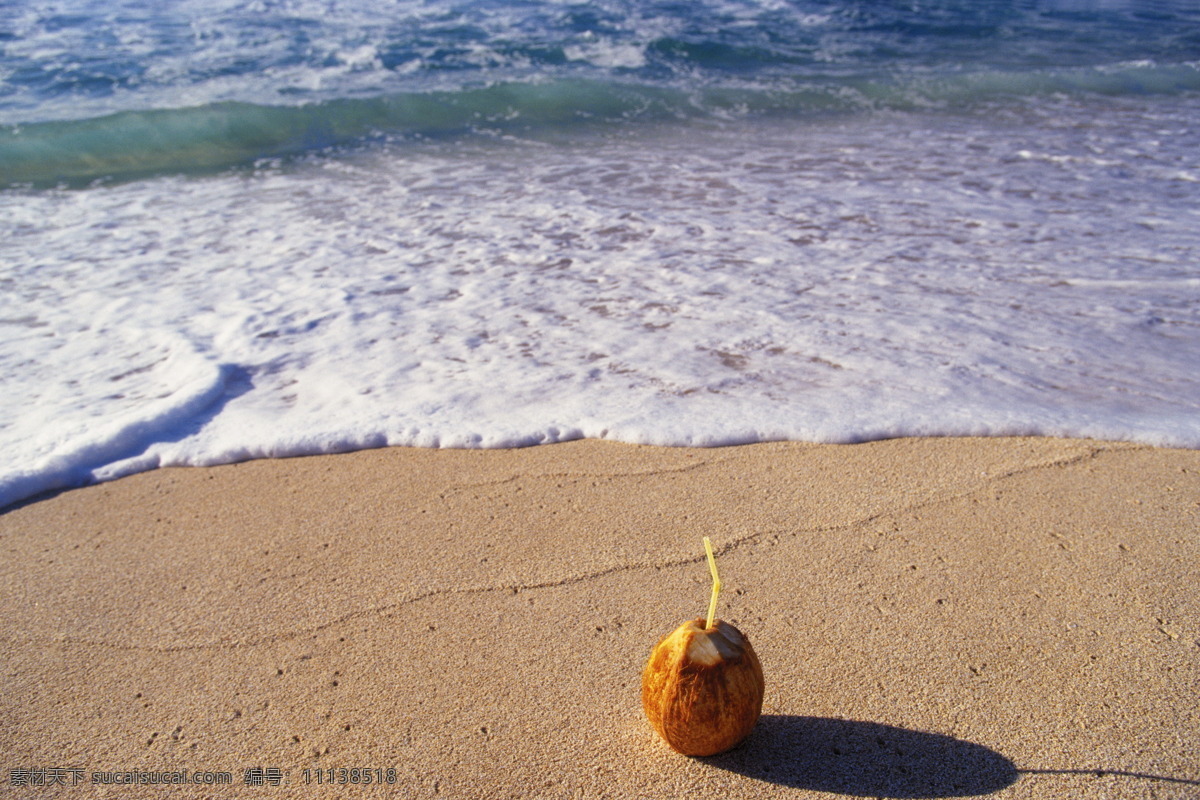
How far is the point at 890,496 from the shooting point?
103 inches

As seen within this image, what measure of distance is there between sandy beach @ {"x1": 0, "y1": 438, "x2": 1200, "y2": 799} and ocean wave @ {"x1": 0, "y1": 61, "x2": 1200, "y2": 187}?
6.15 m

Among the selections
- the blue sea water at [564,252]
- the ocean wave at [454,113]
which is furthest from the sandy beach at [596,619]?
the ocean wave at [454,113]

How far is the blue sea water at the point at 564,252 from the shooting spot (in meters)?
3.19

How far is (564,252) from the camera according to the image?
494 centimetres

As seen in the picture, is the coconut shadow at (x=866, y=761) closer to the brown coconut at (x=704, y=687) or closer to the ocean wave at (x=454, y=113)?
the brown coconut at (x=704, y=687)

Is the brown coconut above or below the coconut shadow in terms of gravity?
above

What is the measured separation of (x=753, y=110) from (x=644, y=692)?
28.8ft

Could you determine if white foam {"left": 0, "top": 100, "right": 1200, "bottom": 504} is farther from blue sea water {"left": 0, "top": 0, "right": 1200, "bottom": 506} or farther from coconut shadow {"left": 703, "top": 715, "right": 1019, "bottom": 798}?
coconut shadow {"left": 703, "top": 715, "right": 1019, "bottom": 798}

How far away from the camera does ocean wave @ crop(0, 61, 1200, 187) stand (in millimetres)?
8039

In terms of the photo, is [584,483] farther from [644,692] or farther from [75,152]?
[75,152]

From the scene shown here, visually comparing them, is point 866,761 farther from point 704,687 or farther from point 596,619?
point 596,619

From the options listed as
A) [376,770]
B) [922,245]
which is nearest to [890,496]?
[376,770]

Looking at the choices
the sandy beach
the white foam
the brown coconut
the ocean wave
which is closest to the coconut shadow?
the sandy beach

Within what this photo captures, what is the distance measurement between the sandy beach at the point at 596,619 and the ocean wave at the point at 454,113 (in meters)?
6.15
